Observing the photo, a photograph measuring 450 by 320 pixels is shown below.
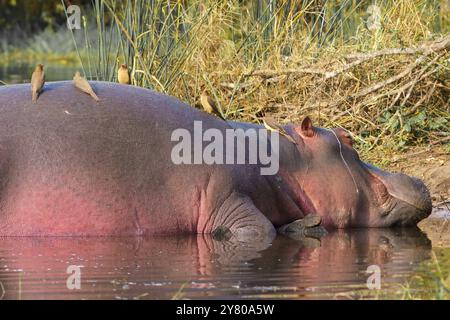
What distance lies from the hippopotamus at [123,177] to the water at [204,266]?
10 cm

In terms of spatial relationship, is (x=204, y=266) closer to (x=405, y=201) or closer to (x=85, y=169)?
(x=85, y=169)

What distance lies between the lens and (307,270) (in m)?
4.54

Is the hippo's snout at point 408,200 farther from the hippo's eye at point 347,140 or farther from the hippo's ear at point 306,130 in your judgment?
A: the hippo's ear at point 306,130

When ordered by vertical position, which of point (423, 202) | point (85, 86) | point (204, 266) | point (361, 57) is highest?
point (361, 57)

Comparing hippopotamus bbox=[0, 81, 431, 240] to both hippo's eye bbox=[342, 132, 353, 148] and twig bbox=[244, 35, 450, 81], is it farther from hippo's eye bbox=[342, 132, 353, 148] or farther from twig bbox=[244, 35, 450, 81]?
twig bbox=[244, 35, 450, 81]

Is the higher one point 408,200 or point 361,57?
point 361,57

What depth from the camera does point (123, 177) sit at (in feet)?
17.4

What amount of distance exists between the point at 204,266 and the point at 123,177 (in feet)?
2.79

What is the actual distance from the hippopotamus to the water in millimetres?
98

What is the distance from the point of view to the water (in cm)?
406

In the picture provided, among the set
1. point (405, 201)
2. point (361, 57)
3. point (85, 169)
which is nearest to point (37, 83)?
point (85, 169)

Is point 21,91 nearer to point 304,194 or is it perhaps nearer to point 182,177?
point 182,177

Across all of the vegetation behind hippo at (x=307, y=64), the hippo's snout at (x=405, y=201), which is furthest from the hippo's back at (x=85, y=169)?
the vegetation behind hippo at (x=307, y=64)

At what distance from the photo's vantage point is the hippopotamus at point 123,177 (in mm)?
5258
